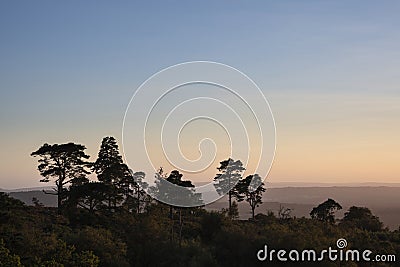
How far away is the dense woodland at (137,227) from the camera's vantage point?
3562cm

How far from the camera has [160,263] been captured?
4009 cm

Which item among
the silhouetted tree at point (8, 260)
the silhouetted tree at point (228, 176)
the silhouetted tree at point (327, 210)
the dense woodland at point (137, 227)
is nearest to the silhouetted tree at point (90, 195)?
the dense woodland at point (137, 227)

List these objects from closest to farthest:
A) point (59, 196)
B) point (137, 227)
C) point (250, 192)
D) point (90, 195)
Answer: point (137, 227) < point (90, 195) < point (59, 196) < point (250, 192)

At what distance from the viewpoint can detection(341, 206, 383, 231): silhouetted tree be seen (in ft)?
202

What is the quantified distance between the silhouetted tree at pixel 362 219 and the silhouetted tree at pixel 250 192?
984 centimetres

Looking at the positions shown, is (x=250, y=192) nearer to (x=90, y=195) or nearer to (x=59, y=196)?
(x=90, y=195)

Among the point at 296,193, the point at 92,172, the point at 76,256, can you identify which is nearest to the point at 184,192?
the point at 92,172

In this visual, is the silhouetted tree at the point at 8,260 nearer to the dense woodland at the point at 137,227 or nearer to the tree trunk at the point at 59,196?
the dense woodland at the point at 137,227

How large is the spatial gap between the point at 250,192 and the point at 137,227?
71.8 feet

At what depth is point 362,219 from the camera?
6506 cm

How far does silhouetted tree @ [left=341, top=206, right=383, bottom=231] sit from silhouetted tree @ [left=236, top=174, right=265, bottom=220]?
984cm

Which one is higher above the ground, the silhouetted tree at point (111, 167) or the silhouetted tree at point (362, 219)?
the silhouetted tree at point (111, 167)

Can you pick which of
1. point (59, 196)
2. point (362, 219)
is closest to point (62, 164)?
point (59, 196)

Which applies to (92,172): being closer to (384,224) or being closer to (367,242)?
(367,242)
